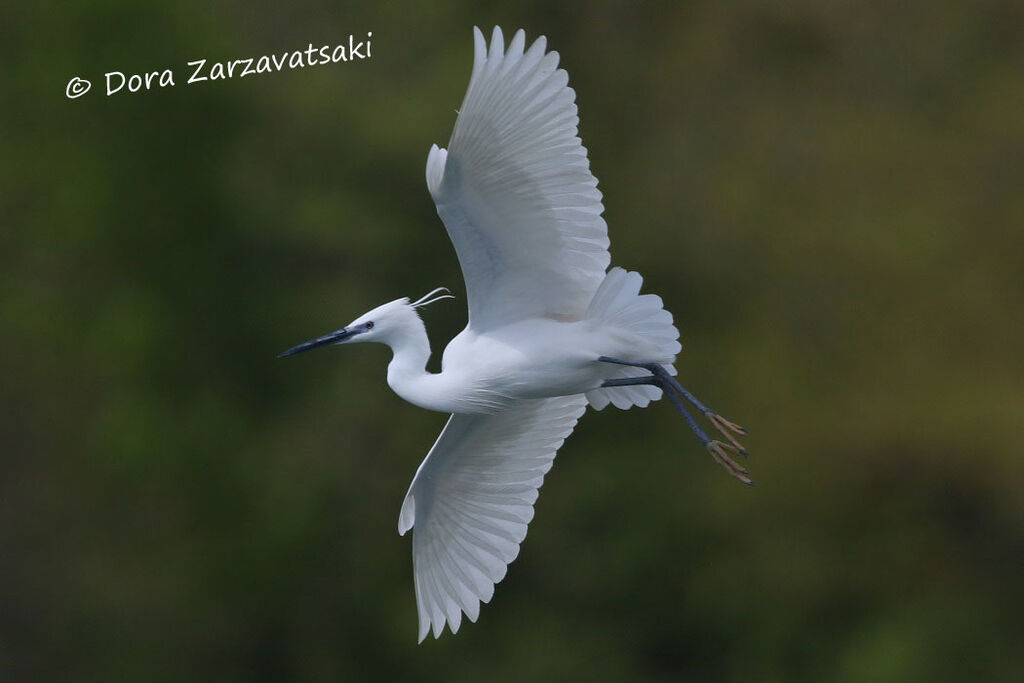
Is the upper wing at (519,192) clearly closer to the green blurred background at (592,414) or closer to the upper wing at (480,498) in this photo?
the upper wing at (480,498)

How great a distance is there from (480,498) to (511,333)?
0.81m

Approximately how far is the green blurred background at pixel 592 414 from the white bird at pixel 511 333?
5.40 m

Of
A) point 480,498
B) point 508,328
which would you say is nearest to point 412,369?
point 508,328

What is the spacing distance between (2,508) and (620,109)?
5.46 m

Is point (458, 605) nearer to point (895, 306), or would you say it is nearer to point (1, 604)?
point (895, 306)

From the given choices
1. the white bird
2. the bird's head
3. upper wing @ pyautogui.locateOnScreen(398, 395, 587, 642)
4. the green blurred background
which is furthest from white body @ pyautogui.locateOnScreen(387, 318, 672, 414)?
the green blurred background

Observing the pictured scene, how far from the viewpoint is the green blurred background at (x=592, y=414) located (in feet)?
38.9

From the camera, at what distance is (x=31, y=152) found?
558 inches

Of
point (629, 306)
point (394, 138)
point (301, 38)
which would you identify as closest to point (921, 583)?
point (394, 138)

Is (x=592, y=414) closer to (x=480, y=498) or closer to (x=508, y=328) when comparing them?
(x=480, y=498)

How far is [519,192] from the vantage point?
4.74m

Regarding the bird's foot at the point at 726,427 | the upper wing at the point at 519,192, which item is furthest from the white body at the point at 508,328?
the bird's foot at the point at 726,427

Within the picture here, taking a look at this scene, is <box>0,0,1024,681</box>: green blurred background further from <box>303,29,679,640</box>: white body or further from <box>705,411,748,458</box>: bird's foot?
<box>705,411,748,458</box>: bird's foot

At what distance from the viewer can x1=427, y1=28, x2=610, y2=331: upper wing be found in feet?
14.8
